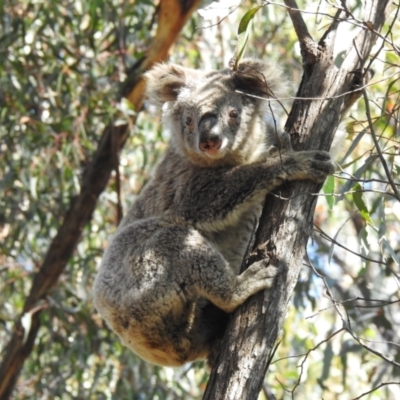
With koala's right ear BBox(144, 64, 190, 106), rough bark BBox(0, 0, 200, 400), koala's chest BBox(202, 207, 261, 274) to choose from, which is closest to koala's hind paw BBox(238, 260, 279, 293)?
koala's chest BBox(202, 207, 261, 274)

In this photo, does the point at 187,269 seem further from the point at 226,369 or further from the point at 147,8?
the point at 147,8

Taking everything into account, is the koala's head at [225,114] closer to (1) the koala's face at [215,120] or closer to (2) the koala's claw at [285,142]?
(1) the koala's face at [215,120]

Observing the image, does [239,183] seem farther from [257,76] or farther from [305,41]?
[305,41]

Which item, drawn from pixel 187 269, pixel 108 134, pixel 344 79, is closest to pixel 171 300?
pixel 187 269

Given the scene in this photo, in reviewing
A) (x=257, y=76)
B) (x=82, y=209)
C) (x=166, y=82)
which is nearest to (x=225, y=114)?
(x=257, y=76)

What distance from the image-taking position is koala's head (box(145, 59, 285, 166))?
370cm

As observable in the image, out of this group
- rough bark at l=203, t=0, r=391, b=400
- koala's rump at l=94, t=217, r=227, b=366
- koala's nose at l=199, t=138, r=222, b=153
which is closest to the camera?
rough bark at l=203, t=0, r=391, b=400

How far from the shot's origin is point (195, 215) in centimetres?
356

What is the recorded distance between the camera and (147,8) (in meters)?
6.55

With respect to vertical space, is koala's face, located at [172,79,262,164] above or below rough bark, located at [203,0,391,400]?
above

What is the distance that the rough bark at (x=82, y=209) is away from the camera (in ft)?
18.7

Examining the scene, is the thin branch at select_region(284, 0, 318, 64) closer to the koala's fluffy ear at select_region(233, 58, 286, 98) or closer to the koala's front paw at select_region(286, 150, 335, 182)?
the koala's front paw at select_region(286, 150, 335, 182)

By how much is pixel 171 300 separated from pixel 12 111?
3060mm

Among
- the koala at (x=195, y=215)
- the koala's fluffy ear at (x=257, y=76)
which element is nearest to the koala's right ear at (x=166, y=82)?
the koala at (x=195, y=215)
